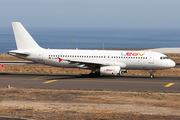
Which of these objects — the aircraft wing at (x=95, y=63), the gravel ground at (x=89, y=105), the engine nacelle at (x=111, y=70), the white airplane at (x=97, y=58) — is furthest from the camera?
the white airplane at (x=97, y=58)

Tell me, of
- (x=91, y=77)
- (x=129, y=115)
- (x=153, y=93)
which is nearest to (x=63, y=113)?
(x=129, y=115)

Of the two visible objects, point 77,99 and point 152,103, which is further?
point 77,99

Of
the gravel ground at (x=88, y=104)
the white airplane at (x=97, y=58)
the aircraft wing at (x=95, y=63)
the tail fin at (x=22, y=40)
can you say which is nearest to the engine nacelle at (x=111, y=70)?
the white airplane at (x=97, y=58)

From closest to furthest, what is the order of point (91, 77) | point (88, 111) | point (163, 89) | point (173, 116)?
1. point (173, 116)
2. point (88, 111)
3. point (163, 89)
4. point (91, 77)

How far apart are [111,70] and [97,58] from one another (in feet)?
12.2

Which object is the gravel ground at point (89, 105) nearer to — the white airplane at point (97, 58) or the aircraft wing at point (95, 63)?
the aircraft wing at point (95, 63)

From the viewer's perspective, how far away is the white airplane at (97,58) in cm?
3712

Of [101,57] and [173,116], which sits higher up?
[101,57]

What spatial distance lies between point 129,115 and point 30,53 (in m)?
25.9

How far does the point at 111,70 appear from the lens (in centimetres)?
3588

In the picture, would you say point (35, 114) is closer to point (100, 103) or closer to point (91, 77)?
point (100, 103)

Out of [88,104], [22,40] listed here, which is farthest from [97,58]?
[88,104]

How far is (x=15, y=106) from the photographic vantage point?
792 inches

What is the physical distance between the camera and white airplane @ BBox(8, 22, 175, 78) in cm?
3712
